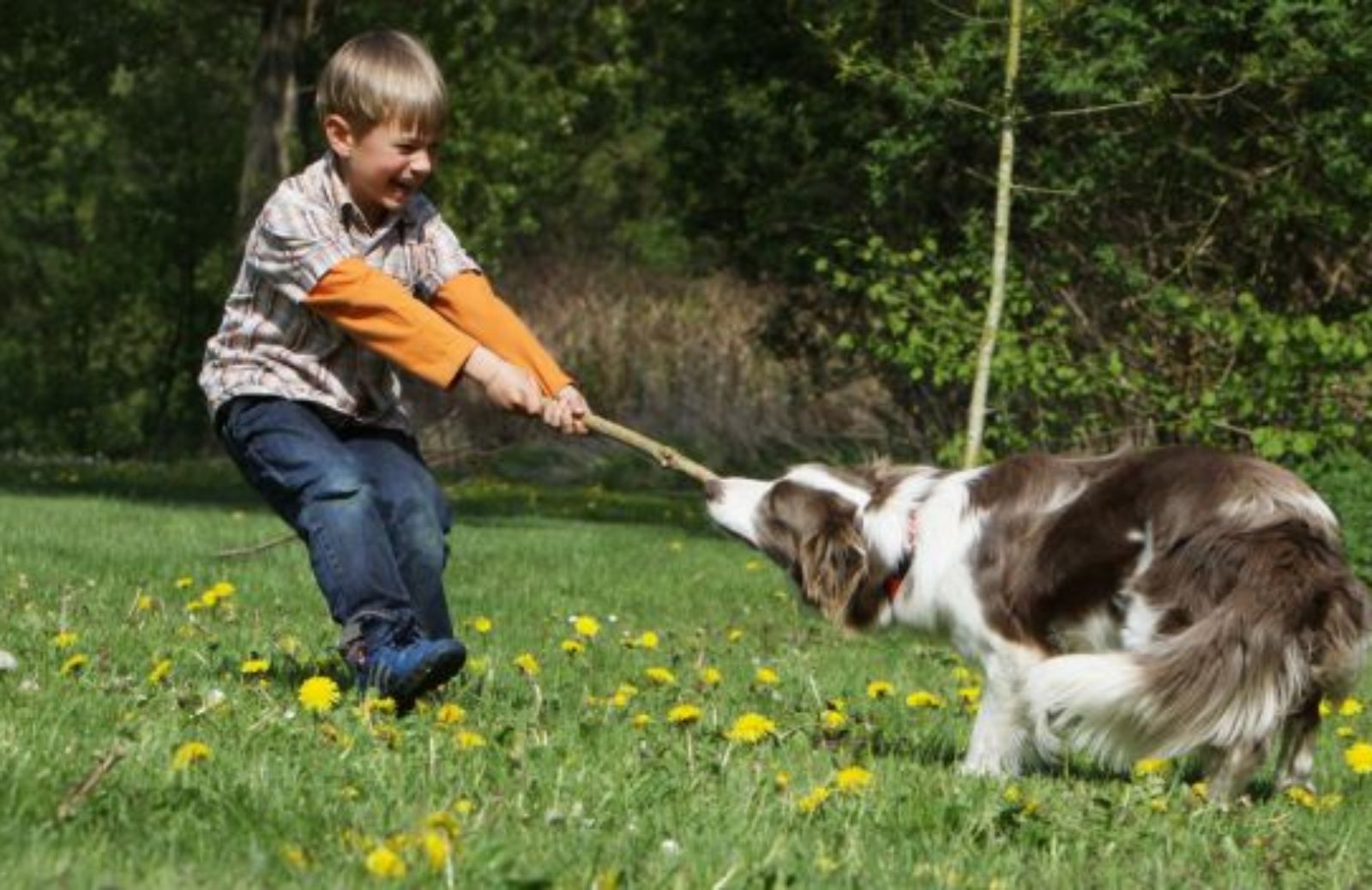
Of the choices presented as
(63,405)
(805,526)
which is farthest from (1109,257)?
(63,405)

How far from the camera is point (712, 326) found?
83.3 feet

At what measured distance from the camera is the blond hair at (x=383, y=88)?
594 cm

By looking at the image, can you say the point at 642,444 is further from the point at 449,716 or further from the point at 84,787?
the point at 84,787

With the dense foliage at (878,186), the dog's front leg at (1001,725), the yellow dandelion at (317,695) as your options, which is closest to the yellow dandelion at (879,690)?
the dog's front leg at (1001,725)

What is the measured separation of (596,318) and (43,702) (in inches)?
838

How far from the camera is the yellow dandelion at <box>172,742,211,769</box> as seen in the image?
4156mm

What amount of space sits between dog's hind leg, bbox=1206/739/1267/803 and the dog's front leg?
0.57 metres

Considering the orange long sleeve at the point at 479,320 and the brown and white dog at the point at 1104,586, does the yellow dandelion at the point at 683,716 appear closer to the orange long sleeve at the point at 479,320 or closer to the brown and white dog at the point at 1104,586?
the brown and white dog at the point at 1104,586

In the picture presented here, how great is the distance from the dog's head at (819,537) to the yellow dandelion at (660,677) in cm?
48

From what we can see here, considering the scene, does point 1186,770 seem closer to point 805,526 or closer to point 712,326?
point 805,526

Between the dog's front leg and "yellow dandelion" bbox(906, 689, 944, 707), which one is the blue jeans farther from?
the dog's front leg

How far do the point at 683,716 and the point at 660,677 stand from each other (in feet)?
3.34

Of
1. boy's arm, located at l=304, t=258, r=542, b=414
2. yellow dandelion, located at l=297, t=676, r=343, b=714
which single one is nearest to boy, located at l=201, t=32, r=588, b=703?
boy's arm, located at l=304, t=258, r=542, b=414

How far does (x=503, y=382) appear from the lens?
18.9 ft
